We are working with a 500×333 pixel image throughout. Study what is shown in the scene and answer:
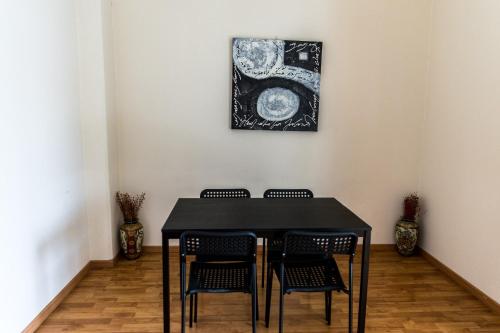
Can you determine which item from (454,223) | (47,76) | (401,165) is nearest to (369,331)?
(454,223)

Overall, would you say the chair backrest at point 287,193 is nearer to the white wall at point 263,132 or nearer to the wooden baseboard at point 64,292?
the white wall at point 263,132

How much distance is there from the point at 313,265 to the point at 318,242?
0.40 metres

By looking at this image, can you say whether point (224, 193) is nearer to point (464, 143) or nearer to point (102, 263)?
point (102, 263)

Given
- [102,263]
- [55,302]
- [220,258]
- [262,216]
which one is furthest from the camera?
[102,263]

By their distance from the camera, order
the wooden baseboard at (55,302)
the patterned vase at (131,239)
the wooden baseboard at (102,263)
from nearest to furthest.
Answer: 1. the wooden baseboard at (55,302)
2. the wooden baseboard at (102,263)
3. the patterned vase at (131,239)

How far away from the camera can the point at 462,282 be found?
2844 mm

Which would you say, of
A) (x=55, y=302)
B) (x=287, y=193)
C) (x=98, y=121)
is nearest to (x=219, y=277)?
(x=287, y=193)

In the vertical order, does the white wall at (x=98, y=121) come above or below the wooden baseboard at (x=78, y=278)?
above

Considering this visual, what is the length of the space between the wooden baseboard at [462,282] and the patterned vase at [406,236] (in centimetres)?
18

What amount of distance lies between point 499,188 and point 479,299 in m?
0.91

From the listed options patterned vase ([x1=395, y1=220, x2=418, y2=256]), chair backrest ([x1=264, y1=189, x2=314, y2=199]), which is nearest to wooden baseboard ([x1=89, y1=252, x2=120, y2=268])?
chair backrest ([x1=264, y1=189, x2=314, y2=199])

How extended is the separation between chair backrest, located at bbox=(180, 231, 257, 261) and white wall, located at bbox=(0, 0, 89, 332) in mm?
1055

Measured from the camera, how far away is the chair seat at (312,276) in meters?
1.94

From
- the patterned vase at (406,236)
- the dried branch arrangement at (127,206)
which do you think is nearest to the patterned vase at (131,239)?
the dried branch arrangement at (127,206)
